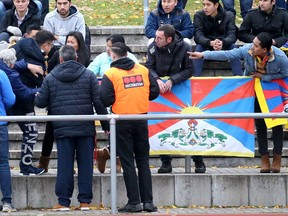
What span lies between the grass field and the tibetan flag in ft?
23.8

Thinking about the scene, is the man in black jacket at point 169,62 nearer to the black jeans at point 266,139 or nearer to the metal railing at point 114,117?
the black jeans at point 266,139

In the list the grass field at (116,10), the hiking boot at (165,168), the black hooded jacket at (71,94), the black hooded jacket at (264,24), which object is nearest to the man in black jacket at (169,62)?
the hiking boot at (165,168)

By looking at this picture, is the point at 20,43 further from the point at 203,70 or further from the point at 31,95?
the point at 203,70

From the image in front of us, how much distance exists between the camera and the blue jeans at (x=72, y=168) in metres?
14.8

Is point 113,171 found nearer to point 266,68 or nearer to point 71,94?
point 71,94

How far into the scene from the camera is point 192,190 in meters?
15.4

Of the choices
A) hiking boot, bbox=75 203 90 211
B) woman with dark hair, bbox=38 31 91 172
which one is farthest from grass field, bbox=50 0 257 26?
hiking boot, bbox=75 203 90 211

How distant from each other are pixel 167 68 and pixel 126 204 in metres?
2.28

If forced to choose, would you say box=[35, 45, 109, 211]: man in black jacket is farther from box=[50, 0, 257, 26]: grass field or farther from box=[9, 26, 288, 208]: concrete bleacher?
box=[50, 0, 257, 26]: grass field

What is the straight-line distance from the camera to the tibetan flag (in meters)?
16.1

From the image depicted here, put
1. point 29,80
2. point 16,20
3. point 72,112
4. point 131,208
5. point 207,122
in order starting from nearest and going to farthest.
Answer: point 131,208, point 72,112, point 207,122, point 29,80, point 16,20

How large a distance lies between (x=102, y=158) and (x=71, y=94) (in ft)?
3.44

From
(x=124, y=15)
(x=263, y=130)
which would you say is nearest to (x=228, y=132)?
(x=263, y=130)

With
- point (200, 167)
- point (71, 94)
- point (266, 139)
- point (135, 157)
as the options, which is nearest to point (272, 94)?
point (266, 139)
